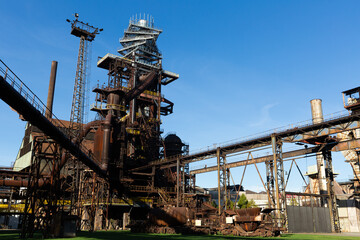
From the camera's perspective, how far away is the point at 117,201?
40406 millimetres

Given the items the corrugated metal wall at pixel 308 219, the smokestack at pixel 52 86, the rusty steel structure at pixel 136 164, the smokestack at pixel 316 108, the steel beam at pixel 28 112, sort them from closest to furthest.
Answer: the steel beam at pixel 28 112, the rusty steel structure at pixel 136 164, the corrugated metal wall at pixel 308 219, the smokestack at pixel 316 108, the smokestack at pixel 52 86

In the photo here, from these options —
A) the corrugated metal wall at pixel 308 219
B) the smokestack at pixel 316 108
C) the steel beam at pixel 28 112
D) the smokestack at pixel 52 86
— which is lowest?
the corrugated metal wall at pixel 308 219

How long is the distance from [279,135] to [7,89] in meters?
25.4

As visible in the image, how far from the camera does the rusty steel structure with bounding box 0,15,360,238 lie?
23516 mm

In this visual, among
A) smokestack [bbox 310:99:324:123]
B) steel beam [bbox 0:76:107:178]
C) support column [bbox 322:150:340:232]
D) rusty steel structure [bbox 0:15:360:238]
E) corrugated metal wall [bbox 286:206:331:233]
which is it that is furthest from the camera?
smokestack [bbox 310:99:324:123]

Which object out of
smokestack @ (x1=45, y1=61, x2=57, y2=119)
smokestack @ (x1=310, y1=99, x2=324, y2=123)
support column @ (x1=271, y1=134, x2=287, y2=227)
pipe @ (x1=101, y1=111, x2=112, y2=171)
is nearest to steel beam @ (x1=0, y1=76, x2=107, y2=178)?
pipe @ (x1=101, y1=111, x2=112, y2=171)

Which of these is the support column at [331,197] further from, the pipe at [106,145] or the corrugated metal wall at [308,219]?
the pipe at [106,145]

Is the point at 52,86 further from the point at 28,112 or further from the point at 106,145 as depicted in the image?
the point at 28,112

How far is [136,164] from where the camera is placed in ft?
152

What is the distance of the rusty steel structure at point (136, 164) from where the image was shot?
23.5 meters

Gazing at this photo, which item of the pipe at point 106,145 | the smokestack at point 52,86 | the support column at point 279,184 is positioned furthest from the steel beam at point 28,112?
the smokestack at point 52,86

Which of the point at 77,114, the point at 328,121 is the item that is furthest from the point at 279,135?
the point at 77,114

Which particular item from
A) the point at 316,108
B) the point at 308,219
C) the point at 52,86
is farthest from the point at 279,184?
the point at 52,86

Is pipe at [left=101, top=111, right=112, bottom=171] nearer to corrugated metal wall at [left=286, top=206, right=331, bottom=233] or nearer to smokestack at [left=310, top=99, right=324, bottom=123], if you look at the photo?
corrugated metal wall at [left=286, top=206, right=331, bottom=233]
